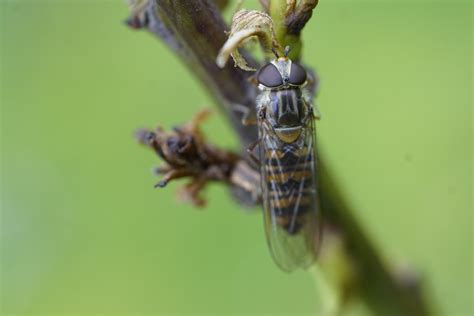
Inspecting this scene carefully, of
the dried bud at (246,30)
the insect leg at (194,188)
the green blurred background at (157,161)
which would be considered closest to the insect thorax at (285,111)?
the insect leg at (194,188)

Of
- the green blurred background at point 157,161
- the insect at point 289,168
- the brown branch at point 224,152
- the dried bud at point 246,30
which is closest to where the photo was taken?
the dried bud at point 246,30

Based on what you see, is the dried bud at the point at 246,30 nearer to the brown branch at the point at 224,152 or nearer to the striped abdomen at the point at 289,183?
the brown branch at the point at 224,152

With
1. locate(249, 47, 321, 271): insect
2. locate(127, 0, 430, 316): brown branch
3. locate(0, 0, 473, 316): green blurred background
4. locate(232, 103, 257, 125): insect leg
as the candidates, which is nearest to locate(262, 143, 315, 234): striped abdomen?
locate(249, 47, 321, 271): insect

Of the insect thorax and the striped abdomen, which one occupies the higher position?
the insect thorax

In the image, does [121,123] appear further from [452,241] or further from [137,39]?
[452,241]

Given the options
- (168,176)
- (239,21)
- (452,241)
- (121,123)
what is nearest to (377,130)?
(452,241)

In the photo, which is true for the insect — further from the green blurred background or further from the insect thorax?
the green blurred background
